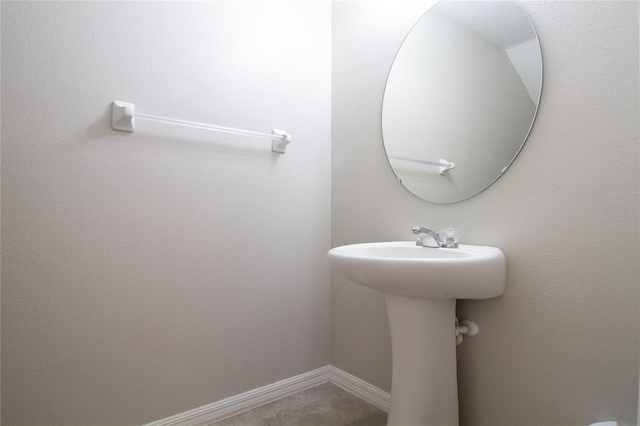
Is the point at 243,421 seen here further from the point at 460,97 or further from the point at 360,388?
the point at 460,97

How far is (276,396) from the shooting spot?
5.19 ft

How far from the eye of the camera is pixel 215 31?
4.68 ft

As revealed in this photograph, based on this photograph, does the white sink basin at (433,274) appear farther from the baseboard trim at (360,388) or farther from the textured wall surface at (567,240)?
the baseboard trim at (360,388)

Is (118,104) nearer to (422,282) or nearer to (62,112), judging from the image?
(62,112)

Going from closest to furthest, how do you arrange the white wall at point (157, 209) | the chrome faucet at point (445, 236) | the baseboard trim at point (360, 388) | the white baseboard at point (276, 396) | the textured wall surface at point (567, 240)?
the textured wall surface at point (567, 240), the white wall at point (157, 209), the chrome faucet at point (445, 236), the white baseboard at point (276, 396), the baseboard trim at point (360, 388)

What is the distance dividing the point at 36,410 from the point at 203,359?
52cm

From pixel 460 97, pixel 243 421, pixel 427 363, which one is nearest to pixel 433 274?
pixel 427 363

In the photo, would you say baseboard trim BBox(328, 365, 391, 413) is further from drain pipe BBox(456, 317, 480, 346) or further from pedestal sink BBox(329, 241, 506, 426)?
drain pipe BBox(456, 317, 480, 346)

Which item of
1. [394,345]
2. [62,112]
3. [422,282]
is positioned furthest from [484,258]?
[62,112]

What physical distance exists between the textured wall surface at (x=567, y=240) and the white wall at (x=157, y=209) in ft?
2.40

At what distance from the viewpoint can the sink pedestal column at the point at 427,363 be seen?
1.09 m

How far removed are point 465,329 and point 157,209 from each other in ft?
3.86

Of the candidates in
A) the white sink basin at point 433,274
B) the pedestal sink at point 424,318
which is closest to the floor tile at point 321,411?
the pedestal sink at point 424,318

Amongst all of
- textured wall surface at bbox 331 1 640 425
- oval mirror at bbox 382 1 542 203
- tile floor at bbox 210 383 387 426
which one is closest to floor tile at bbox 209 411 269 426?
tile floor at bbox 210 383 387 426
